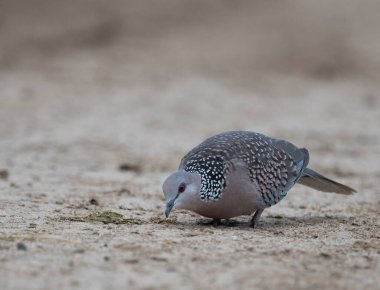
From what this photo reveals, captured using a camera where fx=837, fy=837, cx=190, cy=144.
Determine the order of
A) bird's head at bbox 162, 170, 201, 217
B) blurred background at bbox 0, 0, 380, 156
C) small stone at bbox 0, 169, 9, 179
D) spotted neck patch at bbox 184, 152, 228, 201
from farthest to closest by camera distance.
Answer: blurred background at bbox 0, 0, 380, 156 → small stone at bbox 0, 169, 9, 179 → spotted neck patch at bbox 184, 152, 228, 201 → bird's head at bbox 162, 170, 201, 217

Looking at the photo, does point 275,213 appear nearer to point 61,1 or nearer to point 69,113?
point 69,113

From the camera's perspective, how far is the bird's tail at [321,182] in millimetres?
6578

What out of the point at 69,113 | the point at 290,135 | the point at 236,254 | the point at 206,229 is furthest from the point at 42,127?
the point at 236,254

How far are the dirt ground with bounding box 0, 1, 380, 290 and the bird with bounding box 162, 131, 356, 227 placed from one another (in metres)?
0.17

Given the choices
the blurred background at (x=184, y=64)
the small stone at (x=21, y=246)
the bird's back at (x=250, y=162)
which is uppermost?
the blurred background at (x=184, y=64)

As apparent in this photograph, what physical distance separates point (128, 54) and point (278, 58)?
121 inches

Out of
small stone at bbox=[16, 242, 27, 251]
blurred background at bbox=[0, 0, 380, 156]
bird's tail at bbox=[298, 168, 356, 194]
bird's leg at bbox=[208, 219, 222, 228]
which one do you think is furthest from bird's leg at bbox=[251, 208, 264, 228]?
blurred background at bbox=[0, 0, 380, 156]

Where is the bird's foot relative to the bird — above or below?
below

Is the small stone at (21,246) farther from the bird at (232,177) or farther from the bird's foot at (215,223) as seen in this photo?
the bird's foot at (215,223)

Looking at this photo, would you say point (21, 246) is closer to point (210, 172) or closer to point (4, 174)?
point (210, 172)

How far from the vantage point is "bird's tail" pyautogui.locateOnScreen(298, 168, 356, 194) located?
658cm

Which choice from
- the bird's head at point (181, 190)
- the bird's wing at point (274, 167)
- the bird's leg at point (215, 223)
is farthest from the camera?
the bird's wing at point (274, 167)

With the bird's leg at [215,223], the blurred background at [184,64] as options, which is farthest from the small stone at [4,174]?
the blurred background at [184,64]

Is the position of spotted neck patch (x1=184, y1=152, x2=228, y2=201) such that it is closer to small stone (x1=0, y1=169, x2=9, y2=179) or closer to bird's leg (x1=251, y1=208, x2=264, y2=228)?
bird's leg (x1=251, y1=208, x2=264, y2=228)
